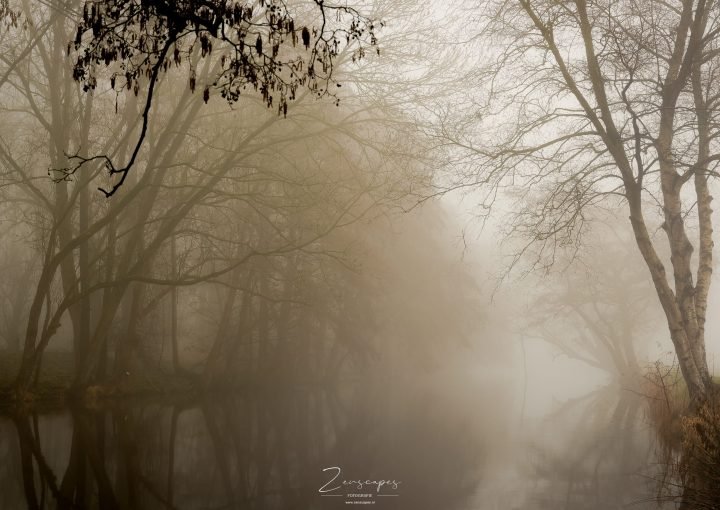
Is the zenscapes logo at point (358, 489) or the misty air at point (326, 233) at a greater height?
the misty air at point (326, 233)

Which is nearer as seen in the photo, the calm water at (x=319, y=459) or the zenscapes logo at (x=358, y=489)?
the calm water at (x=319, y=459)

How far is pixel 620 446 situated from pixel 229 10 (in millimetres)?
8708

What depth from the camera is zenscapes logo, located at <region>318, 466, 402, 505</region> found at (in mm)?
6547

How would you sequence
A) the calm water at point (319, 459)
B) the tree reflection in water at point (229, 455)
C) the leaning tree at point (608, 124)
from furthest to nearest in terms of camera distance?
the leaning tree at point (608, 124) → the calm water at point (319, 459) → the tree reflection in water at point (229, 455)

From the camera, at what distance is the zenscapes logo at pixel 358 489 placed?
655 centimetres

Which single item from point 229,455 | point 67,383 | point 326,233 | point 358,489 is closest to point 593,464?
point 358,489

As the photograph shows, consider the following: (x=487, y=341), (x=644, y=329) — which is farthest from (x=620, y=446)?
(x=487, y=341)

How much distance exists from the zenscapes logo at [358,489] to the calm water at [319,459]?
16 mm

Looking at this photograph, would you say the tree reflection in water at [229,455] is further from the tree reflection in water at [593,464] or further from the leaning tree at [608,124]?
the leaning tree at [608,124]

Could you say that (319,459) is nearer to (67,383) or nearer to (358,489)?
(358,489)

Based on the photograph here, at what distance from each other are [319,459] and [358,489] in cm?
180

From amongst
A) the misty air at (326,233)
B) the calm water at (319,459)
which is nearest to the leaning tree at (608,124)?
the misty air at (326,233)

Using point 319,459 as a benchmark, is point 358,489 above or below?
below

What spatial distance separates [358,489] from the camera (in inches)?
274
